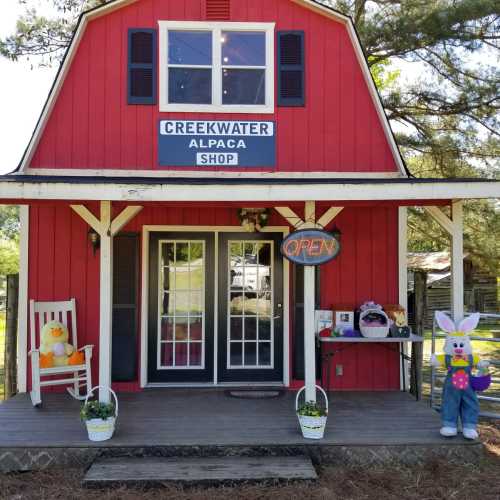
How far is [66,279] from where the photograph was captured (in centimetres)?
627

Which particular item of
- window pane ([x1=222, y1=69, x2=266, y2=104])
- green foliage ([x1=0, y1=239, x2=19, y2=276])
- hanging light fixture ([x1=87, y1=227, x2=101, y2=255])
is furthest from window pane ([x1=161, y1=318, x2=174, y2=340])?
green foliage ([x1=0, y1=239, x2=19, y2=276])

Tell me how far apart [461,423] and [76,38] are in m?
6.08

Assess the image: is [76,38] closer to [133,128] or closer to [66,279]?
[133,128]

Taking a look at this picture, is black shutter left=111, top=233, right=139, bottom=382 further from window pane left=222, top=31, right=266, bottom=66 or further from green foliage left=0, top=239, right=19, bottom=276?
green foliage left=0, top=239, right=19, bottom=276

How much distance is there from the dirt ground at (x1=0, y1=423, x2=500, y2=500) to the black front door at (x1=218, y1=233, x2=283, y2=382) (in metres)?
2.21

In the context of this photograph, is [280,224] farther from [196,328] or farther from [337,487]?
[337,487]

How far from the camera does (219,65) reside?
6.36 m

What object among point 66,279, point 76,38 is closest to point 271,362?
point 66,279

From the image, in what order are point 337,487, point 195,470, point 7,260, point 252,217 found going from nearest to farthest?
point 337,487, point 195,470, point 252,217, point 7,260

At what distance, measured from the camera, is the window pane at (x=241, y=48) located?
6.39m

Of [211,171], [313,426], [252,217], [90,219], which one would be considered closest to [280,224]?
[252,217]

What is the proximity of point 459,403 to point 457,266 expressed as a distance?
4.36 ft

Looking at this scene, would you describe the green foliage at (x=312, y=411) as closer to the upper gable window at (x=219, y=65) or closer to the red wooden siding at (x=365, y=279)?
the red wooden siding at (x=365, y=279)

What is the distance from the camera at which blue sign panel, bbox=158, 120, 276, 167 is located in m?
6.24
